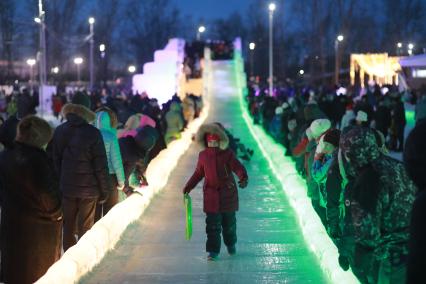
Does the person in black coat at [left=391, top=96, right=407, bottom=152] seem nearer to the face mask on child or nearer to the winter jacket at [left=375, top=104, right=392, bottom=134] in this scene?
the winter jacket at [left=375, top=104, right=392, bottom=134]

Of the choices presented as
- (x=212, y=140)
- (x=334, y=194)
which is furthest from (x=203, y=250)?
(x=334, y=194)

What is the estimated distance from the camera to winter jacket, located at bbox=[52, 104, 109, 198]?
6.92m

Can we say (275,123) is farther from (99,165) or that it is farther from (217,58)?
(217,58)

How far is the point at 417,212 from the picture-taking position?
2.87 m

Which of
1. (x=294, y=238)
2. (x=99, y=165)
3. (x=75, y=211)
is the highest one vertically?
(x=99, y=165)

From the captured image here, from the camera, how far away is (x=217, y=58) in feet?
197

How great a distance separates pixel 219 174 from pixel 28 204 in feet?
6.67

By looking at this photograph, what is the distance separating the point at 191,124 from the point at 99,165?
19990 mm

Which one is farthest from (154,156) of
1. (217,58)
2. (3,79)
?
(3,79)

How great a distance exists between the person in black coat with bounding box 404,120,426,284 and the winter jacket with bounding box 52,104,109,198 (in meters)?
4.23

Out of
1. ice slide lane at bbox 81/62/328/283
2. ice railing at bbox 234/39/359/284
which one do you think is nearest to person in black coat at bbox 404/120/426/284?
ice railing at bbox 234/39/359/284

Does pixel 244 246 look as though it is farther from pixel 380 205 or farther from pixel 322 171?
pixel 380 205

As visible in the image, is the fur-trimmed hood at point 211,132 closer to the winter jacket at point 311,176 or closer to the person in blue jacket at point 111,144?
the person in blue jacket at point 111,144

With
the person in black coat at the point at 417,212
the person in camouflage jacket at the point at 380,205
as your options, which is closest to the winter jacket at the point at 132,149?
the person in camouflage jacket at the point at 380,205
